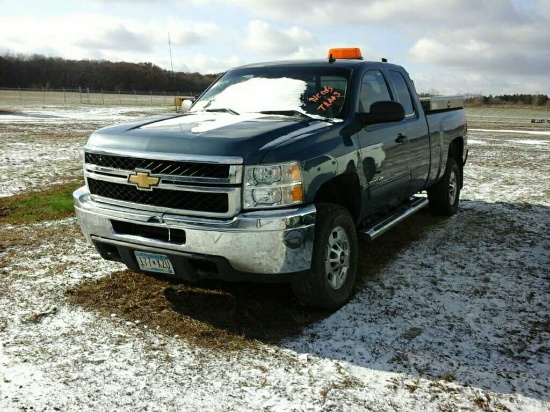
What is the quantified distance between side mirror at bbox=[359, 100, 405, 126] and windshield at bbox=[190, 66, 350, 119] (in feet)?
0.68

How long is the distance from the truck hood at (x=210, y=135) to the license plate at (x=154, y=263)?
0.73 meters

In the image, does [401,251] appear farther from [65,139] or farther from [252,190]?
[65,139]

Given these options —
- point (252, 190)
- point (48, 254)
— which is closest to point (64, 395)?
point (252, 190)

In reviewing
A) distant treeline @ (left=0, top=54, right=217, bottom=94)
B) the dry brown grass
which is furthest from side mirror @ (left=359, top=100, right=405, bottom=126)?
distant treeline @ (left=0, top=54, right=217, bottom=94)

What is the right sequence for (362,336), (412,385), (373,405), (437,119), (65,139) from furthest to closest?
1. (65,139)
2. (437,119)
3. (362,336)
4. (412,385)
5. (373,405)

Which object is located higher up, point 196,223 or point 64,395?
point 196,223

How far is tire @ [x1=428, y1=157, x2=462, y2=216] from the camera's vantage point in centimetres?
684

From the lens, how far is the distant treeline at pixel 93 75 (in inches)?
4897

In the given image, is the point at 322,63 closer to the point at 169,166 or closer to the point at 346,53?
the point at 346,53

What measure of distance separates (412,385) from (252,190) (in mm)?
1538

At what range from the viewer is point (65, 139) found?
16.1 metres

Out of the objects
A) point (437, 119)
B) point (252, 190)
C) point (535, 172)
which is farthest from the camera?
point (535, 172)

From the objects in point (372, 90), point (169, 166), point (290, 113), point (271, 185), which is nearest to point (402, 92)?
point (372, 90)

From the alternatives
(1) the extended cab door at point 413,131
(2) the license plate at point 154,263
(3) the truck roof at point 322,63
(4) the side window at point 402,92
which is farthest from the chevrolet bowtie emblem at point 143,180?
(4) the side window at point 402,92
